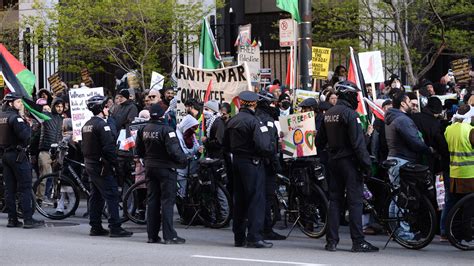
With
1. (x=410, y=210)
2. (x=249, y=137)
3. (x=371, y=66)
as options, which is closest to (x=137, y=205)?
(x=249, y=137)

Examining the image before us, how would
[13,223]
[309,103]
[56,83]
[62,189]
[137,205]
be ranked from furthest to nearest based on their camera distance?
[56,83]
[62,189]
[137,205]
[13,223]
[309,103]

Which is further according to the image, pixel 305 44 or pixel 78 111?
pixel 305 44

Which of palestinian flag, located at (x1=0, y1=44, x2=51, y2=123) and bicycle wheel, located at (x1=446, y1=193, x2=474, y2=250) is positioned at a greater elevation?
palestinian flag, located at (x1=0, y1=44, x2=51, y2=123)

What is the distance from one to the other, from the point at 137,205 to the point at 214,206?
1.25 m

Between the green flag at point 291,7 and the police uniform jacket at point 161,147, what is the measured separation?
16.4ft

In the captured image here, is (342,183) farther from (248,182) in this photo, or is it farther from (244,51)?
(244,51)

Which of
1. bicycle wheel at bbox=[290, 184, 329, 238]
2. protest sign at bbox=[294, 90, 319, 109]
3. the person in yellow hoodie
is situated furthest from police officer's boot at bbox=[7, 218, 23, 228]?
the person in yellow hoodie

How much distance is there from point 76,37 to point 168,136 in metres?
11.7

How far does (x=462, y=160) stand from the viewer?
39.7ft

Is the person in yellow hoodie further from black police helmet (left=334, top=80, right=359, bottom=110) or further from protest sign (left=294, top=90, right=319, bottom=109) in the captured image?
protest sign (left=294, top=90, right=319, bottom=109)

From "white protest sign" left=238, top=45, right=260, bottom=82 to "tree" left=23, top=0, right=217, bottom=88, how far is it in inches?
214

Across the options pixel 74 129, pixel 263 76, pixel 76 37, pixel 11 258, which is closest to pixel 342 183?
pixel 11 258

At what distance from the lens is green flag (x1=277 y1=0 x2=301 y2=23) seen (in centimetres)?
1705

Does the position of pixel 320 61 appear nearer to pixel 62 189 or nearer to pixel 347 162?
pixel 62 189
